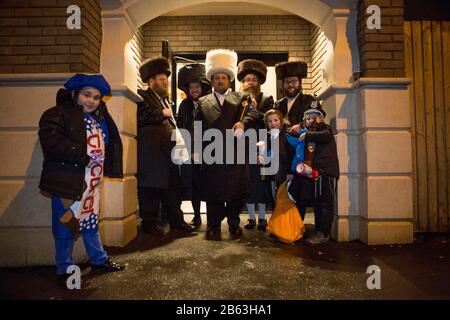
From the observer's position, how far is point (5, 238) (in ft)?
10.4

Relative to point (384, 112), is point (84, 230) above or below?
below

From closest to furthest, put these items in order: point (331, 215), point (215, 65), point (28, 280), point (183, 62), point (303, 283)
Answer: point (303, 283) < point (28, 280) < point (331, 215) < point (215, 65) < point (183, 62)

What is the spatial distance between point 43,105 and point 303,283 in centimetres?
298

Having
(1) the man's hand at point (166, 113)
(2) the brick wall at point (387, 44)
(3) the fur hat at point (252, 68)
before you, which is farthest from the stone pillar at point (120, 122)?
(2) the brick wall at point (387, 44)

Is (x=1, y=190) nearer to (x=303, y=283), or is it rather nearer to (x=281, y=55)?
(x=303, y=283)

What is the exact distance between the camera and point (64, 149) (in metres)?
2.45

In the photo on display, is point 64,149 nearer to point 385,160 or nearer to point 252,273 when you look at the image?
point 252,273

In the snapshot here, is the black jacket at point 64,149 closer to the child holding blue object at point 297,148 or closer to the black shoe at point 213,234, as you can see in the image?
the black shoe at point 213,234

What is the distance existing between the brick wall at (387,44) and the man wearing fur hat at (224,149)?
5.10 ft

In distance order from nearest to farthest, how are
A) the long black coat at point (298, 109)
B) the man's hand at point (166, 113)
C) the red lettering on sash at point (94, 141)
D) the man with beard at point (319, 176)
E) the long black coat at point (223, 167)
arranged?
the red lettering on sash at point (94, 141), the man with beard at point (319, 176), the long black coat at point (223, 167), the long black coat at point (298, 109), the man's hand at point (166, 113)

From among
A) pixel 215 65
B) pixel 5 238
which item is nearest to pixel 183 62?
pixel 215 65

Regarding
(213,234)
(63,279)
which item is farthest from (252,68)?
(63,279)

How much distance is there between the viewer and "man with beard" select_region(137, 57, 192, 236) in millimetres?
4086

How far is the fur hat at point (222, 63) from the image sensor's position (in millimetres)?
4070
